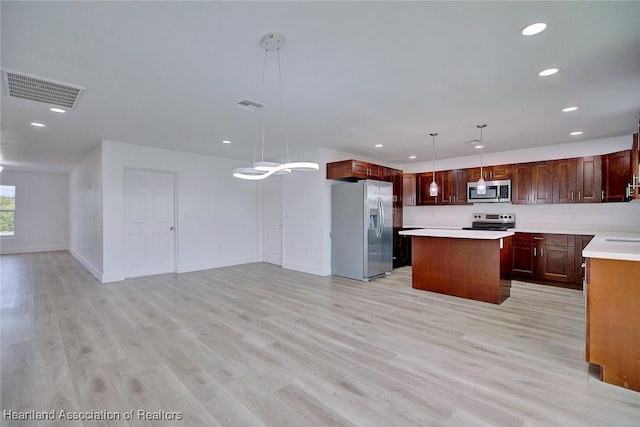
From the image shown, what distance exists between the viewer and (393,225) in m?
6.30

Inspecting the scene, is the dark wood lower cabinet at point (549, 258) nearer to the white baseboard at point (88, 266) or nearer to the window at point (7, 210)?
the white baseboard at point (88, 266)

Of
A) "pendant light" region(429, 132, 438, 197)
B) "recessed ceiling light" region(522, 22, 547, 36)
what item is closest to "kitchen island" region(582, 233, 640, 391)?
"recessed ceiling light" region(522, 22, 547, 36)

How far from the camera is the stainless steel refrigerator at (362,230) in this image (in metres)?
5.42

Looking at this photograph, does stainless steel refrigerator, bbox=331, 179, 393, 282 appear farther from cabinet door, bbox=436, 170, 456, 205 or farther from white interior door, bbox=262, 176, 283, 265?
white interior door, bbox=262, 176, 283, 265

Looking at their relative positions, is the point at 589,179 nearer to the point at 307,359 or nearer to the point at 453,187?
the point at 453,187

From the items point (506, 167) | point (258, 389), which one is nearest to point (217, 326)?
point (258, 389)

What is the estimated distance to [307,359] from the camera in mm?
2545

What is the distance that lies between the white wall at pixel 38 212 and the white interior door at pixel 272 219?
7.33 meters

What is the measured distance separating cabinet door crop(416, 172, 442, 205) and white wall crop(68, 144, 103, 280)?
22.1ft

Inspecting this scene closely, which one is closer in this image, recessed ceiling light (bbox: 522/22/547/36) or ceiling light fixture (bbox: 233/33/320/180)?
recessed ceiling light (bbox: 522/22/547/36)

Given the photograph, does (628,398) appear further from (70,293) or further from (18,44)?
(70,293)

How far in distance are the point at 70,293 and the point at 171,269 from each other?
1.74 m

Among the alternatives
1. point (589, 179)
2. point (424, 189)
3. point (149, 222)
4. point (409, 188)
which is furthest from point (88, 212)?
point (589, 179)

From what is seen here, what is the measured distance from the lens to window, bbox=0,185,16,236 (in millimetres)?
8727
